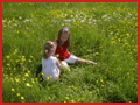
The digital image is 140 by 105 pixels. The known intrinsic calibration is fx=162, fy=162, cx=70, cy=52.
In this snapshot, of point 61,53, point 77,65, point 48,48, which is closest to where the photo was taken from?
point 48,48

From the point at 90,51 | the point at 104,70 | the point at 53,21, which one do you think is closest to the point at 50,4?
the point at 53,21

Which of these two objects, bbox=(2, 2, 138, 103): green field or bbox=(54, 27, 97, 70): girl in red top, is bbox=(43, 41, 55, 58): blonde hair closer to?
bbox=(2, 2, 138, 103): green field

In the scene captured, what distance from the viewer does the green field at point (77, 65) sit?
7.91 ft

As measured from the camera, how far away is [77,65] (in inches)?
142

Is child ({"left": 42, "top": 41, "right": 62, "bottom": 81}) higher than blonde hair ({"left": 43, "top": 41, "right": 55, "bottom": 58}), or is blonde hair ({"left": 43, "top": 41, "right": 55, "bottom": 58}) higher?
blonde hair ({"left": 43, "top": 41, "right": 55, "bottom": 58})

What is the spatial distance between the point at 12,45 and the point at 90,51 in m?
1.74

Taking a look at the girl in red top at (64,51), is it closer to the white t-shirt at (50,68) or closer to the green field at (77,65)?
the green field at (77,65)

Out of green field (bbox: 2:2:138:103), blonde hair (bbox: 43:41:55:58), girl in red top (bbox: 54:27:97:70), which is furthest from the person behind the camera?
girl in red top (bbox: 54:27:97:70)

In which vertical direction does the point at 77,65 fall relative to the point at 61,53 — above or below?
below

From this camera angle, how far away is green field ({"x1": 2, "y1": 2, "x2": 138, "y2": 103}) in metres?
2.41

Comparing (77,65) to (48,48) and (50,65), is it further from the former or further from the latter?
(48,48)

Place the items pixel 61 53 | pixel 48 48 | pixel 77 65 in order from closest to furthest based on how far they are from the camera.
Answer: pixel 48 48 → pixel 61 53 → pixel 77 65

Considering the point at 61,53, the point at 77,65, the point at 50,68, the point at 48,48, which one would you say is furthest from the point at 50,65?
the point at 77,65

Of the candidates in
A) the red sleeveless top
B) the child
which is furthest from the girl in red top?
the child
